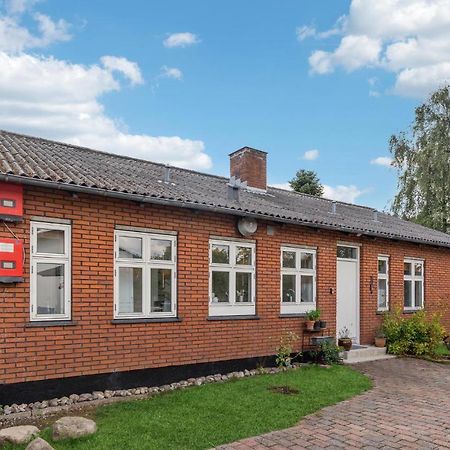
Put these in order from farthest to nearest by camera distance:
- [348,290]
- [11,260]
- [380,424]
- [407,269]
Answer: [407,269]
[348,290]
[11,260]
[380,424]

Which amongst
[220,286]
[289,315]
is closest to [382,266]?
[289,315]

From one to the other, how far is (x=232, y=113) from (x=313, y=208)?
15.2 feet

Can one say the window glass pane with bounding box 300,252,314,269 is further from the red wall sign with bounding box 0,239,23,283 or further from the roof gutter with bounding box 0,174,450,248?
the red wall sign with bounding box 0,239,23,283

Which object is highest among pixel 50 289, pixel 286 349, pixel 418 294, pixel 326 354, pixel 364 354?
pixel 50 289

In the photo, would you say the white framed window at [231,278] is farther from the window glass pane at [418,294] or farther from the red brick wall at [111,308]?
the window glass pane at [418,294]

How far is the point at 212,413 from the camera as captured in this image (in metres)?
6.35

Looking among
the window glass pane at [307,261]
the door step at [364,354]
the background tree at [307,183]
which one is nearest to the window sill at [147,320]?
the window glass pane at [307,261]

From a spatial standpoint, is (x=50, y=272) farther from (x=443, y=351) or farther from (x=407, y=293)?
(x=407, y=293)

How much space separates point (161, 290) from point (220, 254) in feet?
4.92

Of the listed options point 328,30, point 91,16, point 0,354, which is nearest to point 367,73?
point 328,30

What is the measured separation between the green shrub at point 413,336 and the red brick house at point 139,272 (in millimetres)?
1393

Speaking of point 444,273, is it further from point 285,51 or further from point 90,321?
point 90,321

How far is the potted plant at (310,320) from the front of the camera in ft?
34.2

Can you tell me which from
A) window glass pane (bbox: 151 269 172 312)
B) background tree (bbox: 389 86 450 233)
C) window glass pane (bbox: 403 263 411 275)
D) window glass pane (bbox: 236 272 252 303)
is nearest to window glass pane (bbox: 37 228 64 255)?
window glass pane (bbox: 151 269 172 312)
